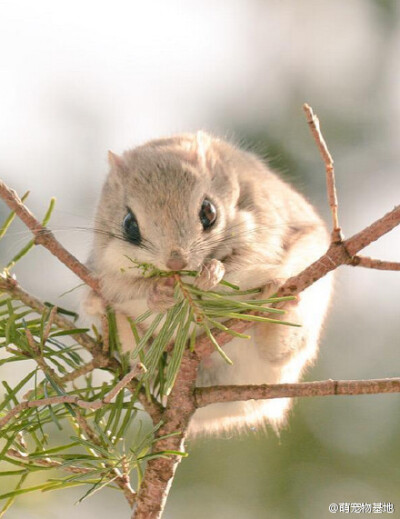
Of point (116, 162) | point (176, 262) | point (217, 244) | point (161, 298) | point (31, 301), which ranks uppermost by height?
point (116, 162)

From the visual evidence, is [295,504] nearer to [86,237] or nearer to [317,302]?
[317,302]

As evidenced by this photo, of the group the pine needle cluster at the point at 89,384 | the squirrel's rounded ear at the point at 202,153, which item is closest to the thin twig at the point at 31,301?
the pine needle cluster at the point at 89,384

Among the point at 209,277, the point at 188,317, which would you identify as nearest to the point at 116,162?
the point at 209,277

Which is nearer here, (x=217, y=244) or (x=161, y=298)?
(x=161, y=298)

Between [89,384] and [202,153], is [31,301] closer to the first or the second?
[89,384]

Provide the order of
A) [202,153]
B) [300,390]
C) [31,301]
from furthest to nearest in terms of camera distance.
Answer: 1. [202,153]
2. [31,301]
3. [300,390]

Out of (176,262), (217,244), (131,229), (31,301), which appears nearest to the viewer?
(31,301)
